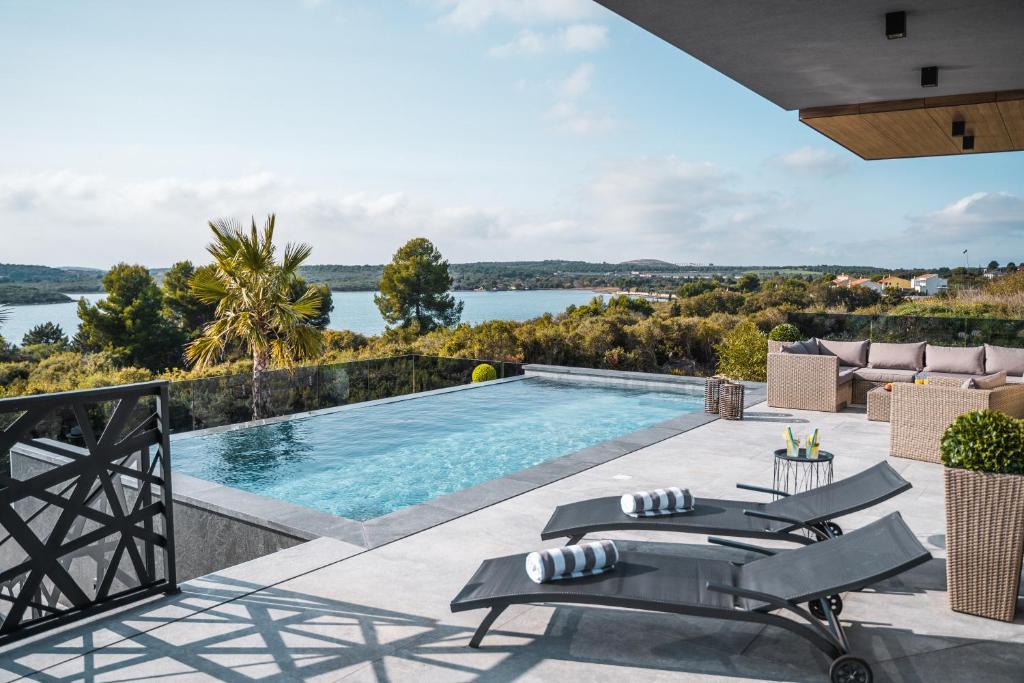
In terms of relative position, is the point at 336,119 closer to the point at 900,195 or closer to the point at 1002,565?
the point at 900,195

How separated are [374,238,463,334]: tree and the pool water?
765 inches

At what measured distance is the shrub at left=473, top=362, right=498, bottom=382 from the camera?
12500mm

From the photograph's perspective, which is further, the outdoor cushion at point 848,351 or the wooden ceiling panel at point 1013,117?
the outdoor cushion at point 848,351

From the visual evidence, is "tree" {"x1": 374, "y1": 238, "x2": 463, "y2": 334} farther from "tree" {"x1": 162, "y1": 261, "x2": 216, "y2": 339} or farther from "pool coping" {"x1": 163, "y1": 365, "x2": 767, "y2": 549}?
"pool coping" {"x1": 163, "y1": 365, "x2": 767, "y2": 549}

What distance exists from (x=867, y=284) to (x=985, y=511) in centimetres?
1785

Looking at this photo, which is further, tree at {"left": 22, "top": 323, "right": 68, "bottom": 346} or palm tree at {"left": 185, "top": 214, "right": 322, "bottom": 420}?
tree at {"left": 22, "top": 323, "right": 68, "bottom": 346}

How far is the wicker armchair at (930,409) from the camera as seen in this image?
6152 millimetres

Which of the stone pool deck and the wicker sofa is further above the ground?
the wicker sofa

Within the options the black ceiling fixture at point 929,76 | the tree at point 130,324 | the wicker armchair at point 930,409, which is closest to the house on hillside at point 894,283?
the wicker armchair at point 930,409

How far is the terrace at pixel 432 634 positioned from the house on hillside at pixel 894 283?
1564cm

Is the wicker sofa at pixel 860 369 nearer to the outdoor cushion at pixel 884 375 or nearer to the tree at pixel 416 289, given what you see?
the outdoor cushion at pixel 884 375

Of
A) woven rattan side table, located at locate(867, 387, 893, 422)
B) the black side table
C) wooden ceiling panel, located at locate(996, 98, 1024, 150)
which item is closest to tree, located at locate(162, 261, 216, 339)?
woven rattan side table, located at locate(867, 387, 893, 422)

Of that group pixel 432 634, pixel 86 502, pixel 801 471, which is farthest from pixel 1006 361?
pixel 86 502

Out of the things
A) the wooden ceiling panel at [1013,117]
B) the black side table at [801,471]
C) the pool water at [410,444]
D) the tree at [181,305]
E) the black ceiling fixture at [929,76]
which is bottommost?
the pool water at [410,444]
